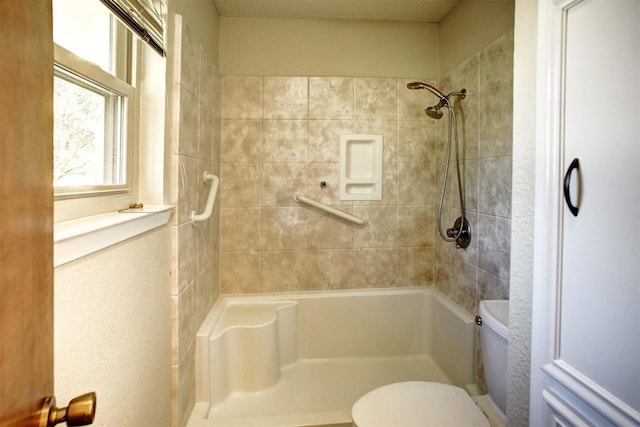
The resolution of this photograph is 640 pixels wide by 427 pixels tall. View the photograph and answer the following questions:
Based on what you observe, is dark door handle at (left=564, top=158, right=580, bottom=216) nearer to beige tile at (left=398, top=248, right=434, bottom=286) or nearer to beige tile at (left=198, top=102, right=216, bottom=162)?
beige tile at (left=198, top=102, right=216, bottom=162)

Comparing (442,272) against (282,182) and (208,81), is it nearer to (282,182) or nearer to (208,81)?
(282,182)

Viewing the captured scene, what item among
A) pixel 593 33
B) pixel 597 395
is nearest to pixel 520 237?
pixel 597 395

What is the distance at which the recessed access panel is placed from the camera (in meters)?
2.17

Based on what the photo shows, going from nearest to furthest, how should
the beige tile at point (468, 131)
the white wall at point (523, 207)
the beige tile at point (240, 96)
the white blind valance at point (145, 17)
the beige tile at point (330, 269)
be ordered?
the white wall at point (523, 207) → the white blind valance at point (145, 17) → the beige tile at point (468, 131) → the beige tile at point (240, 96) → the beige tile at point (330, 269)

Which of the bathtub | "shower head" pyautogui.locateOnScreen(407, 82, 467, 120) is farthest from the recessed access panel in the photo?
the bathtub

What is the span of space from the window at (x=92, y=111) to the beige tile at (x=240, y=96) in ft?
3.01

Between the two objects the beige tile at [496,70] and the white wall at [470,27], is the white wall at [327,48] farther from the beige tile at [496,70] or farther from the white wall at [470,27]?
the beige tile at [496,70]

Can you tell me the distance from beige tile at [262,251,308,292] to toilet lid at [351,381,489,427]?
3.42 feet

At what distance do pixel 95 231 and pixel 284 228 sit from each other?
1.43m

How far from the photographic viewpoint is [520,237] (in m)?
0.82

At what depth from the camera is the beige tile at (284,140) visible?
211cm

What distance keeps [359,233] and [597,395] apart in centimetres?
163

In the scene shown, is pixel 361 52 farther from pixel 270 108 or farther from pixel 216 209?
pixel 216 209

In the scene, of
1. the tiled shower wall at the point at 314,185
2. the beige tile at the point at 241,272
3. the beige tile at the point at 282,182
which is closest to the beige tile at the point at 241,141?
the tiled shower wall at the point at 314,185
